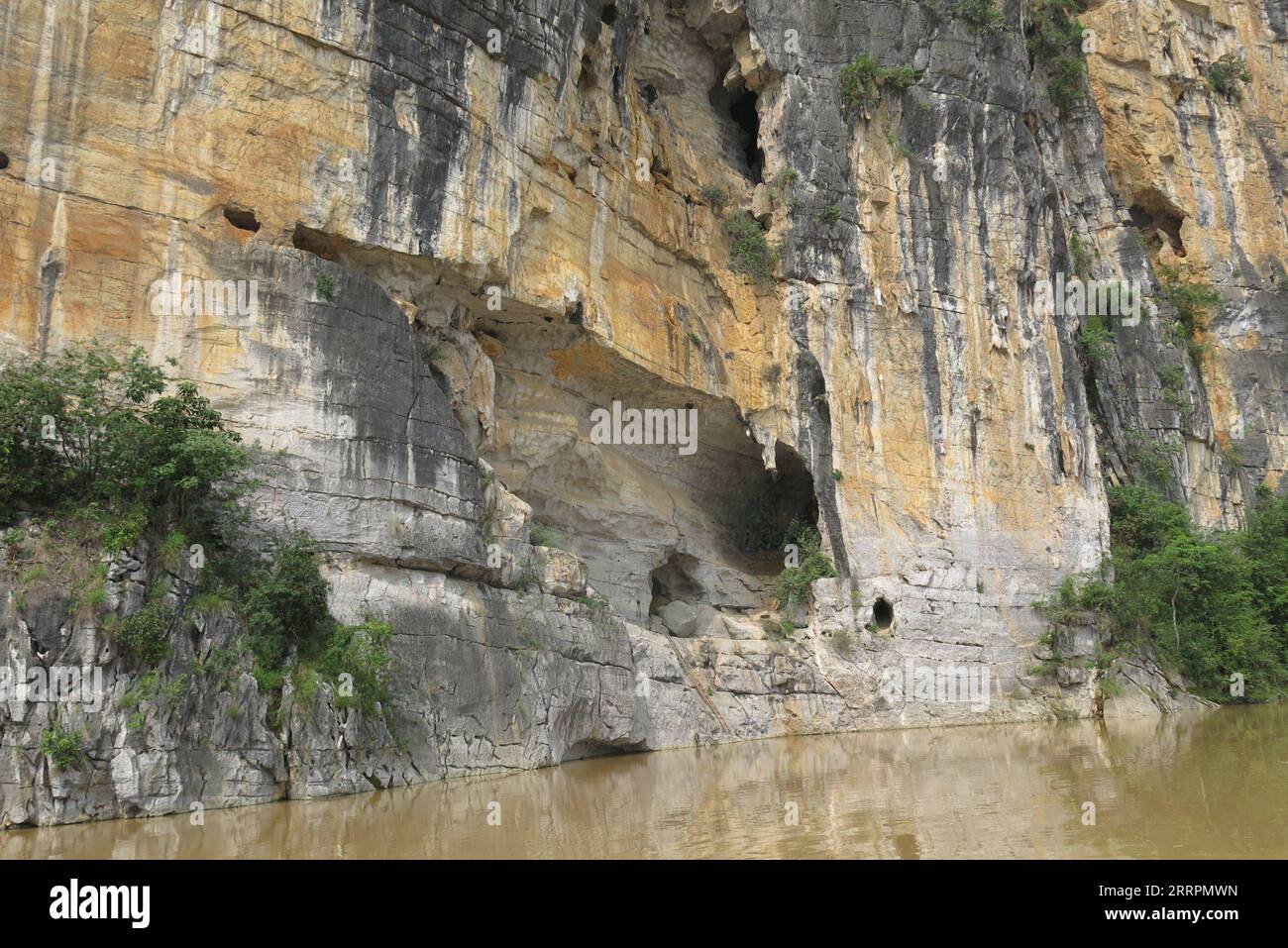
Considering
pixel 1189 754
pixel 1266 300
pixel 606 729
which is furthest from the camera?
pixel 1266 300

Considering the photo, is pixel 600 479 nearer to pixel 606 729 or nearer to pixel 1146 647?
pixel 606 729

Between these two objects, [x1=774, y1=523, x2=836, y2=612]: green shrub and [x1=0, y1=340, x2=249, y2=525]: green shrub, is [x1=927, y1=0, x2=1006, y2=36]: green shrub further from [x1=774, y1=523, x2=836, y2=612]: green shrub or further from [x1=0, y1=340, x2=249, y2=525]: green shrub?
[x1=0, y1=340, x2=249, y2=525]: green shrub

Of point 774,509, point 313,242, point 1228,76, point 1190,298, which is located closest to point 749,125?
point 774,509

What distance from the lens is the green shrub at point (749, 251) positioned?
22484mm

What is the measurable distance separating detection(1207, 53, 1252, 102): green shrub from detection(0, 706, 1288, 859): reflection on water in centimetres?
2437

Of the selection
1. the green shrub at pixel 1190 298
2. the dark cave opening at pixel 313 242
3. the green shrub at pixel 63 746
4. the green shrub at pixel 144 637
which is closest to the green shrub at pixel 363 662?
the green shrub at pixel 144 637

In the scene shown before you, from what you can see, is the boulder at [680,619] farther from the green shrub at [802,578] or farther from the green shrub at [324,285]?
the green shrub at [324,285]

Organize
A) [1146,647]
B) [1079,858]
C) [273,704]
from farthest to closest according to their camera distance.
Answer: [1146,647] < [273,704] < [1079,858]

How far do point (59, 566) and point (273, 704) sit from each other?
8.58 feet

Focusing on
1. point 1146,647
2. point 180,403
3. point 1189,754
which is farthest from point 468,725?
point 1146,647

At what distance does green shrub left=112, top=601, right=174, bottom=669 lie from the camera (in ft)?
35.8

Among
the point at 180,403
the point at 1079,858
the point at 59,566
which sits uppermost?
the point at 180,403

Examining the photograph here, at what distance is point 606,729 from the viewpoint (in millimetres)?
15773

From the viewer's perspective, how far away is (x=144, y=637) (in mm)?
10969
